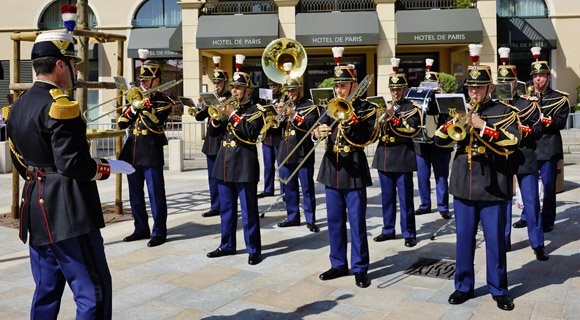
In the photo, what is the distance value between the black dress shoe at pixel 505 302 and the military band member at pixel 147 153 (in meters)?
4.39

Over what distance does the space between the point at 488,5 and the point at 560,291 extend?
62.8 ft

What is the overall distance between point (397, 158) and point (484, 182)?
95.7 inches

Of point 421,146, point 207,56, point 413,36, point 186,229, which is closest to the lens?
point 186,229

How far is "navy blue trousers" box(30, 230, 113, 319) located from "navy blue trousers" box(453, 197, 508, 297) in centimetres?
329

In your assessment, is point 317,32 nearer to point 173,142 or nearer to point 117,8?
point 173,142

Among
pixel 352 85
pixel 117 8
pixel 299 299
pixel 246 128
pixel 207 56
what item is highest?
pixel 117 8

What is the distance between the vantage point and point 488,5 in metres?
22.2

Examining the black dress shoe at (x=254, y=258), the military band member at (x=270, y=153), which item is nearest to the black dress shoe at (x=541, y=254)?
the black dress shoe at (x=254, y=258)

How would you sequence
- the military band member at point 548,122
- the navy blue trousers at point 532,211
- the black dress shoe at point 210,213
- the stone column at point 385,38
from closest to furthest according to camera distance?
the navy blue trousers at point 532,211 → the military band member at point 548,122 → the black dress shoe at point 210,213 → the stone column at point 385,38

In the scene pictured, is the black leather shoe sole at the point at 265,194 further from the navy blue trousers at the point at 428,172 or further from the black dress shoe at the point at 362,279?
the black dress shoe at the point at 362,279

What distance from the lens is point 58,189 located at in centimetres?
367

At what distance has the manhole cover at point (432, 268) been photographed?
19.8 feet

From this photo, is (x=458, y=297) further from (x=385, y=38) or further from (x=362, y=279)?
(x=385, y=38)

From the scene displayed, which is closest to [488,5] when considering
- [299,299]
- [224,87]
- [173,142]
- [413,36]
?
[413,36]
